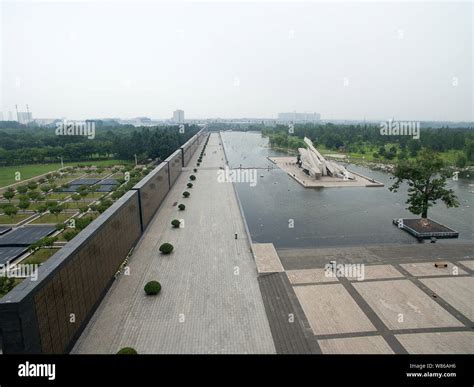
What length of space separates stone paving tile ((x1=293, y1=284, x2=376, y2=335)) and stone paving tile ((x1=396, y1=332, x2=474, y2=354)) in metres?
1.10

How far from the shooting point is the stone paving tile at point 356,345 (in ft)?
31.2

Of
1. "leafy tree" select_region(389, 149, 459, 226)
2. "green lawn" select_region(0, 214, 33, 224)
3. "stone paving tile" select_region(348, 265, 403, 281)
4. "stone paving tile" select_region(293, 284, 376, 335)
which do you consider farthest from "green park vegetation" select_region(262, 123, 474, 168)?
"green lawn" select_region(0, 214, 33, 224)

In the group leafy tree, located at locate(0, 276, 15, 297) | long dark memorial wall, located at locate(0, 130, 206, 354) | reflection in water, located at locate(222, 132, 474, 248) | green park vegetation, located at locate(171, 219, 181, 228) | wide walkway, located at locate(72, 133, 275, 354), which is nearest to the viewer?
long dark memorial wall, located at locate(0, 130, 206, 354)

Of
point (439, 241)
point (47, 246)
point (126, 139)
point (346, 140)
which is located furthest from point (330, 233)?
point (346, 140)

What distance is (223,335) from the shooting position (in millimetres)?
10000

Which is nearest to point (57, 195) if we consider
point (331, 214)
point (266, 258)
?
point (266, 258)

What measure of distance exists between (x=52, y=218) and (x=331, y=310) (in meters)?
20.2

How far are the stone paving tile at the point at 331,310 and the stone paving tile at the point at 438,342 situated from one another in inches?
43.2

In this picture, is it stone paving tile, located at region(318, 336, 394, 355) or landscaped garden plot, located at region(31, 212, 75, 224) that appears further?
landscaped garden plot, located at region(31, 212, 75, 224)

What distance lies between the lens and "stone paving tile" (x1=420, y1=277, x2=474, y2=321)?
12.0 metres

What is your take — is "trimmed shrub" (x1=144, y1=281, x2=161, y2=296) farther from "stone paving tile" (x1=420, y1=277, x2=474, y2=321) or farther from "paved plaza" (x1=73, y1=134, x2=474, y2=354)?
"stone paving tile" (x1=420, y1=277, x2=474, y2=321)

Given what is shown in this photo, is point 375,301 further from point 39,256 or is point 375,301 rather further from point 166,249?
point 39,256

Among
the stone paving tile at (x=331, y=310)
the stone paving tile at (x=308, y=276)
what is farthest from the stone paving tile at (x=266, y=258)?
the stone paving tile at (x=331, y=310)
